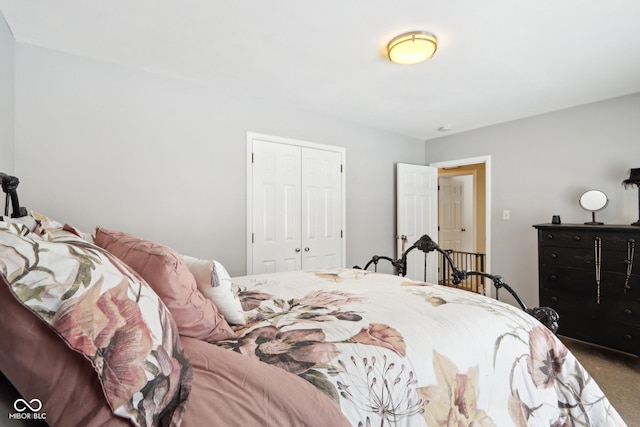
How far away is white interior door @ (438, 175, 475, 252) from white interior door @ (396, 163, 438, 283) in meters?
1.25

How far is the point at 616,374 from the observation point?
95.5 inches

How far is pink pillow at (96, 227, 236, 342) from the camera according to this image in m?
0.93

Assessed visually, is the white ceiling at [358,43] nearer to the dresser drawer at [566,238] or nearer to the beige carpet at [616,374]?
the dresser drawer at [566,238]

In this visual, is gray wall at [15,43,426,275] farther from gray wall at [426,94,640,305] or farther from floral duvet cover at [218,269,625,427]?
gray wall at [426,94,640,305]

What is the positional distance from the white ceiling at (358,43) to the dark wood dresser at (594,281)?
1.38m

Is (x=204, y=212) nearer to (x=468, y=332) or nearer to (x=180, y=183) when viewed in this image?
(x=180, y=183)

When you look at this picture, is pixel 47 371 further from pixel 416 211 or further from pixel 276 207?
pixel 416 211

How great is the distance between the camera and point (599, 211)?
314 centimetres

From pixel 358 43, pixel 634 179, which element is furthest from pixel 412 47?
pixel 634 179

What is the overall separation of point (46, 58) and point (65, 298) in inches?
98.5

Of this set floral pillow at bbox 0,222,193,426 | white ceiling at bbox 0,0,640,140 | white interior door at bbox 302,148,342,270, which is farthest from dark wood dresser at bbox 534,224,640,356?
floral pillow at bbox 0,222,193,426

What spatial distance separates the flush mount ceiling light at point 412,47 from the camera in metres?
1.99

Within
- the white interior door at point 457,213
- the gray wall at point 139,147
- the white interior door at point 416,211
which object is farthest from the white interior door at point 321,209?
the white interior door at point 457,213

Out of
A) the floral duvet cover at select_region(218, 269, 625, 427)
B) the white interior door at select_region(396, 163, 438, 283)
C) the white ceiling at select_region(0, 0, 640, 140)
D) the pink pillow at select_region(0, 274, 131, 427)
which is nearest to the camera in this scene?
the pink pillow at select_region(0, 274, 131, 427)
